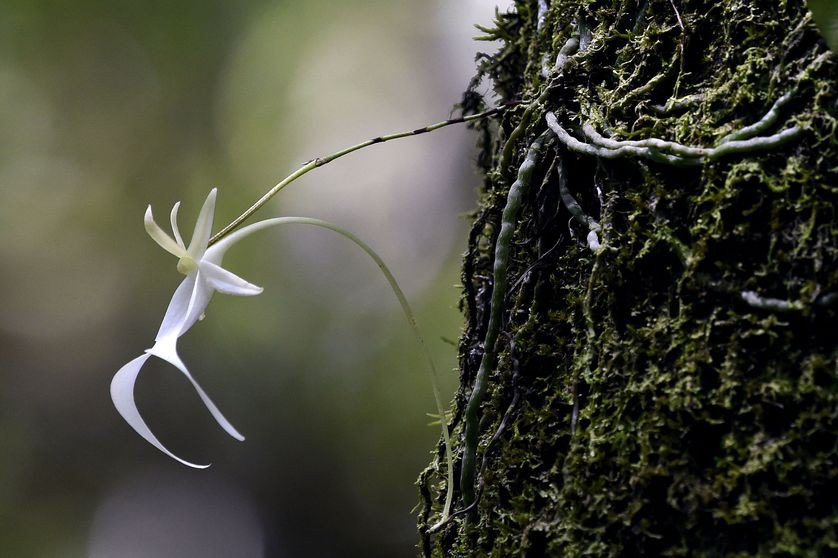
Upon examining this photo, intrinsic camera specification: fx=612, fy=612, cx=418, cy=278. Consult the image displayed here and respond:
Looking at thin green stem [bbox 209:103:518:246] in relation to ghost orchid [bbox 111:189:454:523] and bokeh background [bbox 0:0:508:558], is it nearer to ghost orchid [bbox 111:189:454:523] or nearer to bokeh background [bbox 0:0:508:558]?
ghost orchid [bbox 111:189:454:523]

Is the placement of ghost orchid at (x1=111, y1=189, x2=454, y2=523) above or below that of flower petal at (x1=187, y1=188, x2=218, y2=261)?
below

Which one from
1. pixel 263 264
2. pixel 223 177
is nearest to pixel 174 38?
pixel 223 177

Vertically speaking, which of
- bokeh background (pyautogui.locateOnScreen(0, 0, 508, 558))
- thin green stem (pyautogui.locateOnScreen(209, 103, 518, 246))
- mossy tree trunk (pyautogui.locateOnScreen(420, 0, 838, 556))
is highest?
bokeh background (pyautogui.locateOnScreen(0, 0, 508, 558))

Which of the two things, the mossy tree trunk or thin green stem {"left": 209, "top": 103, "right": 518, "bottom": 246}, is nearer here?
the mossy tree trunk

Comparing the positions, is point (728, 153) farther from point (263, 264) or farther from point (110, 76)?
point (110, 76)

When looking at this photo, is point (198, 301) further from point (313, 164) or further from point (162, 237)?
point (313, 164)

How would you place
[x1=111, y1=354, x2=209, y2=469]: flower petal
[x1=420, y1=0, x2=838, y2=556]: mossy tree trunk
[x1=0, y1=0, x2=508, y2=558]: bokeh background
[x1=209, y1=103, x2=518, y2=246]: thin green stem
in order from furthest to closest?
[x1=0, y1=0, x2=508, y2=558]: bokeh background
[x1=209, y1=103, x2=518, y2=246]: thin green stem
[x1=111, y1=354, x2=209, y2=469]: flower petal
[x1=420, y1=0, x2=838, y2=556]: mossy tree trunk

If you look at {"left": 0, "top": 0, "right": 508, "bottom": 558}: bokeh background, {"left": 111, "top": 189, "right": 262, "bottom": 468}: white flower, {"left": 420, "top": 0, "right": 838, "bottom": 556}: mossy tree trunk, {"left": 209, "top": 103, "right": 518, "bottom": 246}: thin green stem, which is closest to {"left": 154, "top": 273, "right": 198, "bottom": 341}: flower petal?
{"left": 111, "top": 189, "right": 262, "bottom": 468}: white flower

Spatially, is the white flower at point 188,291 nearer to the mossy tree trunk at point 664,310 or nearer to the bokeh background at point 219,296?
the mossy tree trunk at point 664,310
